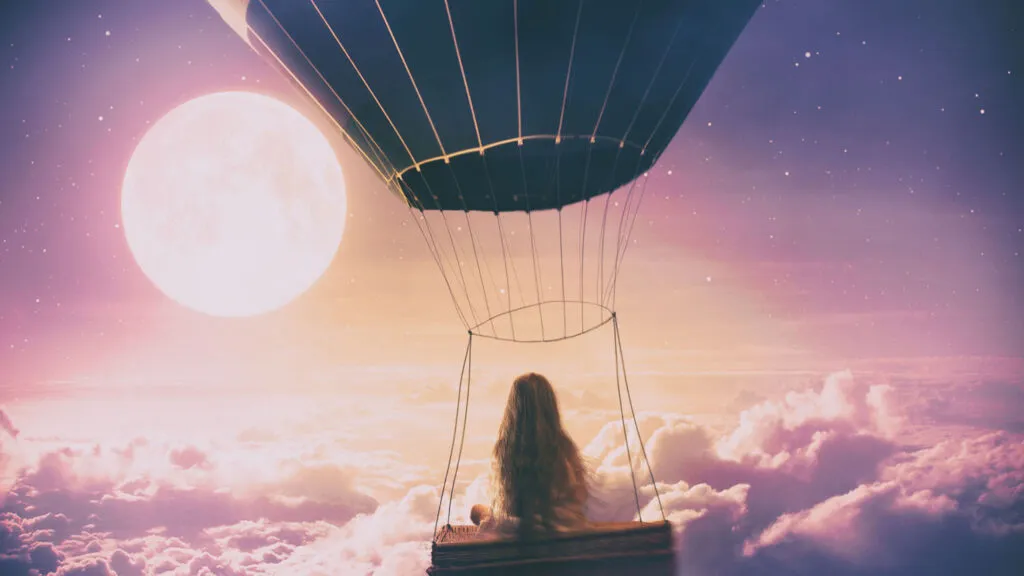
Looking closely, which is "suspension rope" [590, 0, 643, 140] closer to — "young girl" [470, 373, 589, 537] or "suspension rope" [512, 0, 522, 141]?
"suspension rope" [512, 0, 522, 141]

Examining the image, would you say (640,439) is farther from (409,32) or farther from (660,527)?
(409,32)

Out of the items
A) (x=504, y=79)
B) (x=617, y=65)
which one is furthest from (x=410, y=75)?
(x=617, y=65)

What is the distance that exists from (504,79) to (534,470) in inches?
58.0

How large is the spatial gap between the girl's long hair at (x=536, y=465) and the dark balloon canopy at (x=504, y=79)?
956mm

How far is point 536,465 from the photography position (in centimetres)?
253

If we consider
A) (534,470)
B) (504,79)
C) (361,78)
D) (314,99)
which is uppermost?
(314,99)

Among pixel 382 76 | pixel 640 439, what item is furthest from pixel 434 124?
pixel 640 439

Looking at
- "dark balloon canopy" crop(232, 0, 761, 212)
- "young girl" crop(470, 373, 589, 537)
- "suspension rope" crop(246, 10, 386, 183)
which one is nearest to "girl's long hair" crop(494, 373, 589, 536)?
"young girl" crop(470, 373, 589, 537)

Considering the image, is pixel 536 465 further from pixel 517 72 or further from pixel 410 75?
pixel 410 75

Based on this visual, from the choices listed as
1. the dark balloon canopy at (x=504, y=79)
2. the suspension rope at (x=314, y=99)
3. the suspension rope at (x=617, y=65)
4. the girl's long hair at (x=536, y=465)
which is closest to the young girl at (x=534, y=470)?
the girl's long hair at (x=536, y=465)

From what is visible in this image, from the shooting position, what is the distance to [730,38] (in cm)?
321

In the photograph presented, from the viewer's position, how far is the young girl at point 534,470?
2455mm

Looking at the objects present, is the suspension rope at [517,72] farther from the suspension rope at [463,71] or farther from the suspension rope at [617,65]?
the suspension rope at [617,65]

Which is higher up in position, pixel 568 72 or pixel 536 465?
pixel 568 72
